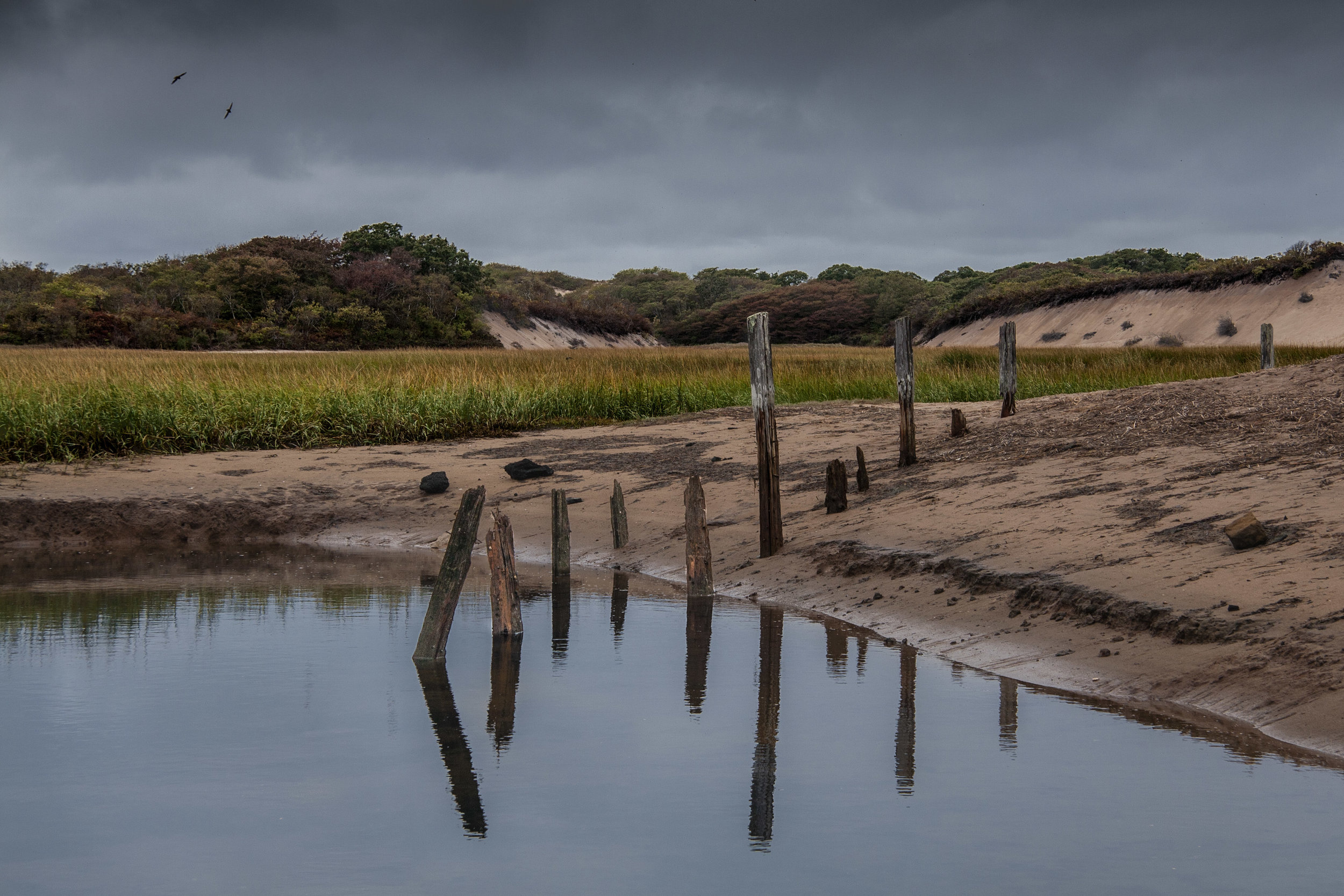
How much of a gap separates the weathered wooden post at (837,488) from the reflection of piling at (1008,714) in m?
3.72

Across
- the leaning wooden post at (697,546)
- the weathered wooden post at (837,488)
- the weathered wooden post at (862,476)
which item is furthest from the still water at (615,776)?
the weathered wooden post at (862,476)

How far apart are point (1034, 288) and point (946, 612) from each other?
1772 inches

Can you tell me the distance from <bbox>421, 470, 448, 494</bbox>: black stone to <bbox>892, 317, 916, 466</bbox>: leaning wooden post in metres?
4.95

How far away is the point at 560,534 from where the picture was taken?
8.84m

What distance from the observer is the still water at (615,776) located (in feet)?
12.0

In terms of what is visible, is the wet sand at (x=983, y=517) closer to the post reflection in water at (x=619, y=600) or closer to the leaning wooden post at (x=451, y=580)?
the post reflection in water at (x=619, y=600)

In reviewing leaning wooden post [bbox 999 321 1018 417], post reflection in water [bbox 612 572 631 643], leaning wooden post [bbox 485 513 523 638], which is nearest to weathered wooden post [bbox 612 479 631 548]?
post reflection in water [bbox 612 572 631 643]

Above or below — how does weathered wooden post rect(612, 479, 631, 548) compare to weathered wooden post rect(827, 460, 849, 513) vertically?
below

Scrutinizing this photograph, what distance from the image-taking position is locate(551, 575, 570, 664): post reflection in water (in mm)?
6911

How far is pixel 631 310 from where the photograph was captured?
6431 cm

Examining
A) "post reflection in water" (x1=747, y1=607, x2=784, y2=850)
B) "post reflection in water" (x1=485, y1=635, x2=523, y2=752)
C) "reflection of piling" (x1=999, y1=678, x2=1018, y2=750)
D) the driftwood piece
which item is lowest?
"post reflection in water" (x1=485, y1=635, x2=523, y2=752)

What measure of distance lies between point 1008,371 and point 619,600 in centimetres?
694

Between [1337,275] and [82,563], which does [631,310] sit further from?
[82,563]

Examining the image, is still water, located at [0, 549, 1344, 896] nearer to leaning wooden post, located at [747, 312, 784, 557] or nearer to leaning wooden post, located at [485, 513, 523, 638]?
leaning wooden post, located at [485, 513, 523, 638]
